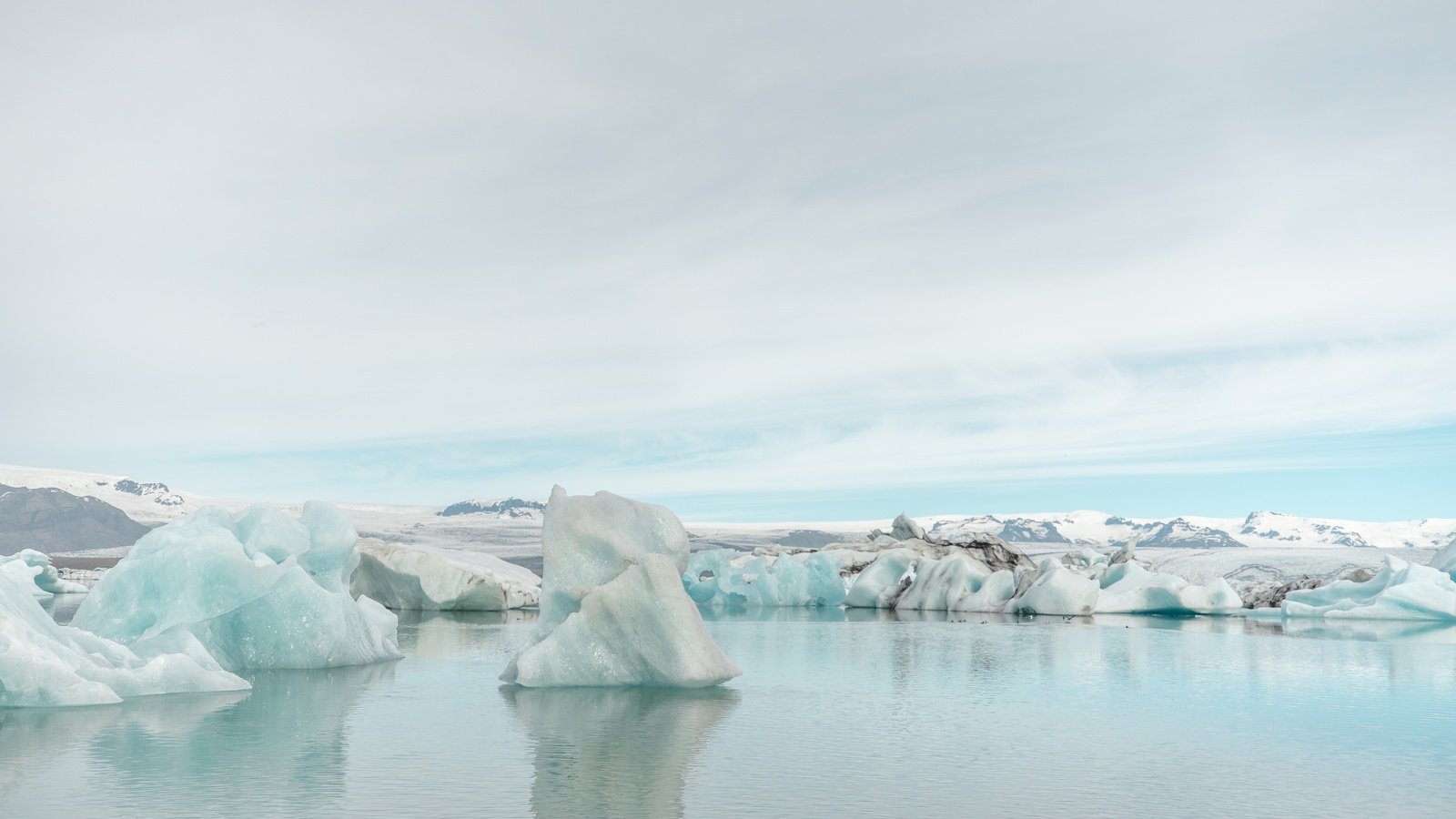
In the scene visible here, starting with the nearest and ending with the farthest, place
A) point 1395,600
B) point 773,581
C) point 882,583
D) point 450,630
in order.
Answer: point 450,630 → point 1395,600 → point 882,583 → point 773,581

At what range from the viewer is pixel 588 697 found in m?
12.7

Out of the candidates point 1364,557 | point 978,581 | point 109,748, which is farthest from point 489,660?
point 1364,557

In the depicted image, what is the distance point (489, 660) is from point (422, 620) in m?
13.8

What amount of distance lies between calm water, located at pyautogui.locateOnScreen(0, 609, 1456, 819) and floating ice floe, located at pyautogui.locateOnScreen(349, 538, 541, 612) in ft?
60.6

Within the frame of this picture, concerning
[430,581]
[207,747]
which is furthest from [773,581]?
[207,747]

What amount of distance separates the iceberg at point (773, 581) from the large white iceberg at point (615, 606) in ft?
112

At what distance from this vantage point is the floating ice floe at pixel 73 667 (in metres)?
10.9

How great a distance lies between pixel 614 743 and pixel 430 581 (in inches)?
1066

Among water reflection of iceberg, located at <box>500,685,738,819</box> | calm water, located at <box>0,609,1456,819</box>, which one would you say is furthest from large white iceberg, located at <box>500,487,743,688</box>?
calm water, located at <box>0,609,1456,819</box>

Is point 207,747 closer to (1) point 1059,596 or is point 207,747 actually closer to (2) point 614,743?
(2) point 614,743

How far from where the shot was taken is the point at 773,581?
48.9 meters

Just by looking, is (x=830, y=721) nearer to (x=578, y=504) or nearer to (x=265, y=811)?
(x=578, y=504)

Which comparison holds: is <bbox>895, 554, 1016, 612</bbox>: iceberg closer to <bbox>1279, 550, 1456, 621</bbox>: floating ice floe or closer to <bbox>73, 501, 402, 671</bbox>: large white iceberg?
<bbox>1279, 550, 1456, 621</bbox>: floating ice floe

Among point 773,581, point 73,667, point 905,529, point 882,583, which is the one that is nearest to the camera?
point 73,667
